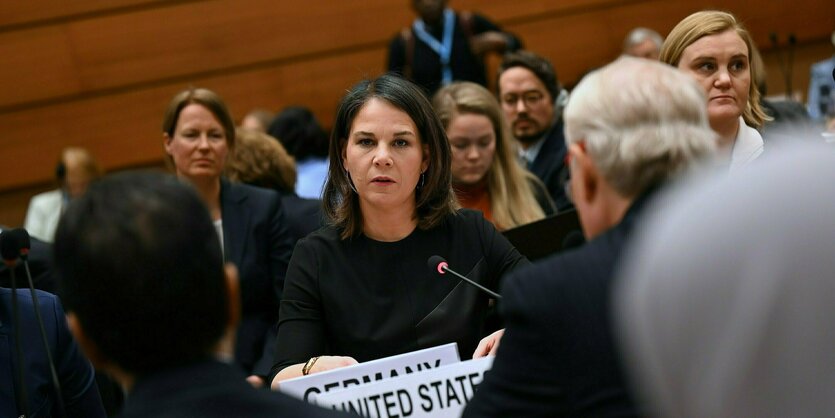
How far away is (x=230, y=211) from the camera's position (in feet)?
15.0

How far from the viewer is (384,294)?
9.93ft

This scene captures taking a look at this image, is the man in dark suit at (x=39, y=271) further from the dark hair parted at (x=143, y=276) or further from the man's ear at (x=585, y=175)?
the man's ear at (x=585, y=175)

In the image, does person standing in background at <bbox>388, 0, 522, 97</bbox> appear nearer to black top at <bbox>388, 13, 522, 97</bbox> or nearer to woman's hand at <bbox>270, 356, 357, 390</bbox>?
black top at <bbox>388, 13, 522, 97</bbox>

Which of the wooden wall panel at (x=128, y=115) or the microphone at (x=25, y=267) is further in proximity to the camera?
the wooden wall panel at (x=128, y=115)

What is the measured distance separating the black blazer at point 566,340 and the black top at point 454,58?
5.84m

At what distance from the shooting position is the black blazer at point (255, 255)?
172 inches

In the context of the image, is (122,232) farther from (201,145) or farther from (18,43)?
(18,43)

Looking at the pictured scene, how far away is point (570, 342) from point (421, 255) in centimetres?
158

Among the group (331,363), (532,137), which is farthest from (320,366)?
(532,137)

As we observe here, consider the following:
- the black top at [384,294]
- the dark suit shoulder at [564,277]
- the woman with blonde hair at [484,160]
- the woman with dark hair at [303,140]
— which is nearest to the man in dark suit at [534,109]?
the woman with blonde hair at [484,160]

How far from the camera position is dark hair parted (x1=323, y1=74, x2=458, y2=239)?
319 cm

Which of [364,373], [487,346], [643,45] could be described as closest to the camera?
[364,373]

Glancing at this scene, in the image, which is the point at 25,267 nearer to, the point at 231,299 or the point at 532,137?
the point at 231,299

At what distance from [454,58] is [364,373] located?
5.15 meters
